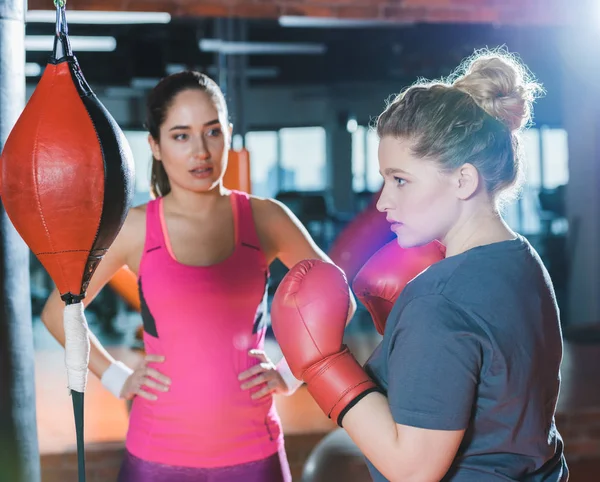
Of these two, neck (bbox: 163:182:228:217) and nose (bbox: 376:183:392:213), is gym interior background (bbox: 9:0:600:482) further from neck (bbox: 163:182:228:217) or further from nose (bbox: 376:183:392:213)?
neck (bbox: 163:182:228:217)

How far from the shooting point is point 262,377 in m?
1.61

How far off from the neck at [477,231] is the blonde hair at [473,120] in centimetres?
4

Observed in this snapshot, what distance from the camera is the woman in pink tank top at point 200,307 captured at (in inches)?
60.4

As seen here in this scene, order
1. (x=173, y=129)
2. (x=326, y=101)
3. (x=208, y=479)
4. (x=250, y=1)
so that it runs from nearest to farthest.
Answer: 1. (x=208, y=479)
2. (x=173, y=129)
3. (x=250, y=1)
4. (x=326, y=101)

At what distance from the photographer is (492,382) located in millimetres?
957

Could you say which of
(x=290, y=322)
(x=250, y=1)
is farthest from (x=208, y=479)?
(x=250, y=1)

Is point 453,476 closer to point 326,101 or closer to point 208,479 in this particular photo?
point 208,479

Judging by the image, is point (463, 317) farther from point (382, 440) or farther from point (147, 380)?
Result: point (147, 380)

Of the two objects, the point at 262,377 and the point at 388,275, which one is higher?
the point at 388,275

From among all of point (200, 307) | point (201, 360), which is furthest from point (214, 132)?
point (201, 360)

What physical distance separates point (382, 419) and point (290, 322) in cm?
20

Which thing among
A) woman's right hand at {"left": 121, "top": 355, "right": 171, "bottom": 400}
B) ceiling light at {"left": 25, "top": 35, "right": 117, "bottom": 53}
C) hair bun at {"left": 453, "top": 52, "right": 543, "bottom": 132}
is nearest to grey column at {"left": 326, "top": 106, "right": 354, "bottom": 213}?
ceiling light at {"left": 25, "top": 35, "right": 117, "bottom": 53}

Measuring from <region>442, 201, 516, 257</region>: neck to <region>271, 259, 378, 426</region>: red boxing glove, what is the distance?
20 cm

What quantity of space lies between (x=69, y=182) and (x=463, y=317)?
58cm
